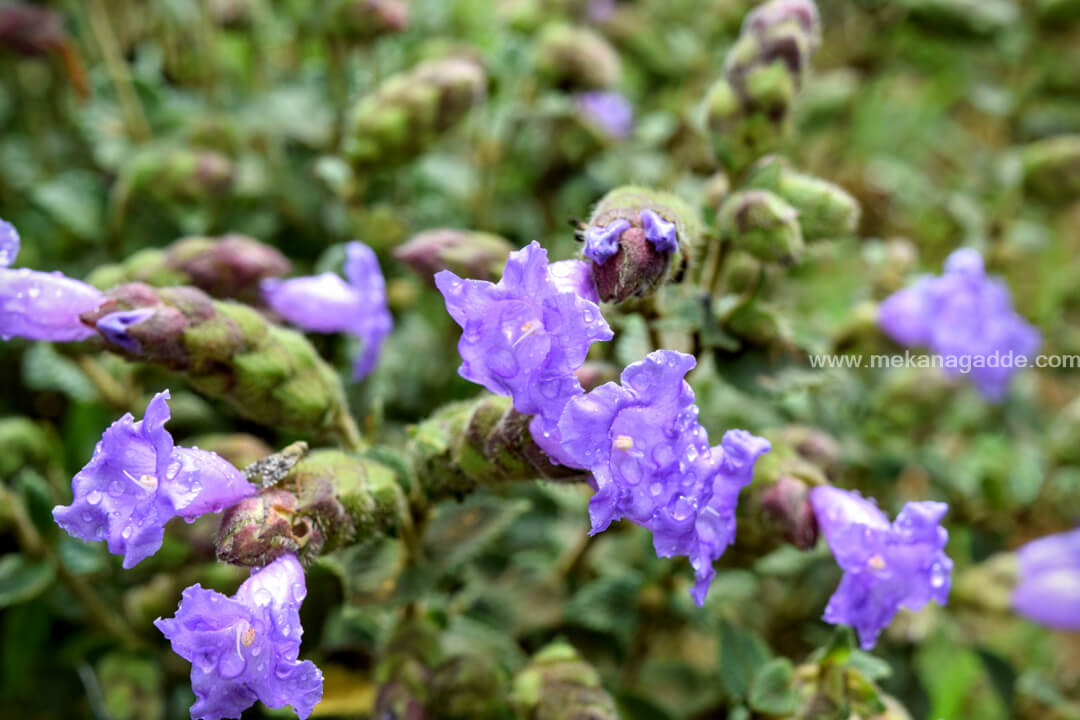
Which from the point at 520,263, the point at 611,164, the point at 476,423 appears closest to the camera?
the point at 520,263

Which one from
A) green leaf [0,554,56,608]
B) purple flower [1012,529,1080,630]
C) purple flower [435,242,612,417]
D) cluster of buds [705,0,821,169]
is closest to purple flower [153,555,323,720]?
purple flower [435,242,612,417]

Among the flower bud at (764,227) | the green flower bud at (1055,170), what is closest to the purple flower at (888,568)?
the flower bud at (764,227)

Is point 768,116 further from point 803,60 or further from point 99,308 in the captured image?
point 99,308

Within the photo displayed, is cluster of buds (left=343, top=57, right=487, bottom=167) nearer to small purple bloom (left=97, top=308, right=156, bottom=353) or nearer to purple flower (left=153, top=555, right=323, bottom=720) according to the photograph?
small purple bloom (left=97, top=308, right=156, bottom=353)

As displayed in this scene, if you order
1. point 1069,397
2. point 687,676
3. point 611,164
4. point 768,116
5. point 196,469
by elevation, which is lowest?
point 1069,397

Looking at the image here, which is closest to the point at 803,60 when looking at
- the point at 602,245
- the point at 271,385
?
the point at 602,245

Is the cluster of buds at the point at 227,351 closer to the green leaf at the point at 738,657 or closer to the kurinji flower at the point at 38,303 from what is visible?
the kurinji flower at the point at 38,303
